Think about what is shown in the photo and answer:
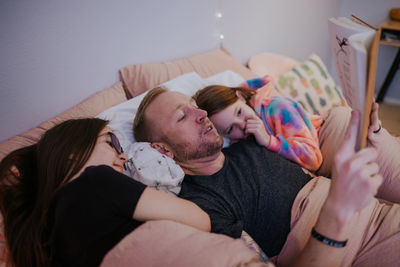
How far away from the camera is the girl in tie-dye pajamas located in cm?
112

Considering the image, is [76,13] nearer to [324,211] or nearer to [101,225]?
[101,225]

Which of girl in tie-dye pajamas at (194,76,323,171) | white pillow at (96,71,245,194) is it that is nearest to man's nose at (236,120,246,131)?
girl in tie-dye pajamas at (194,76,323,171)

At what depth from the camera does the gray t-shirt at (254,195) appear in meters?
0.86

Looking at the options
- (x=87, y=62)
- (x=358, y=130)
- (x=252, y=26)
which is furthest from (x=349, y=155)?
(x=252, y=26)

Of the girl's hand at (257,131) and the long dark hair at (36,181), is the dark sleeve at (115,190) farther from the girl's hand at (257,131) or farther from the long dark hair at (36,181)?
the girl's hand at (257,131)

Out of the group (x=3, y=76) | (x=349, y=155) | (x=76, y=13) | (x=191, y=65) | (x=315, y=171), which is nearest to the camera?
(x=349, y=155)

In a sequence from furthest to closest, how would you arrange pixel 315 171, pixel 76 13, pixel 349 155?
pixel 315 171
pixel 76 13
pixel 349 155

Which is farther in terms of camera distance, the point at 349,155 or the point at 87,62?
the point at 87,62

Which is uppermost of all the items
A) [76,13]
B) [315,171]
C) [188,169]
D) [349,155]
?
[76,13]

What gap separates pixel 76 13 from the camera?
3.22 feet

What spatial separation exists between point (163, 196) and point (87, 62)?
77 cm

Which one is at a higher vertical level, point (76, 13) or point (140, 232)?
point (76, 13)

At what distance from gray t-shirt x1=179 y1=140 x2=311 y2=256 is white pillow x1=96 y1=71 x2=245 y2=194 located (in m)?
0.10

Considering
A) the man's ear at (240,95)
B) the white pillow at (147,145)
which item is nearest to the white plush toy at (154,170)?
the white pillow at (147,145)
